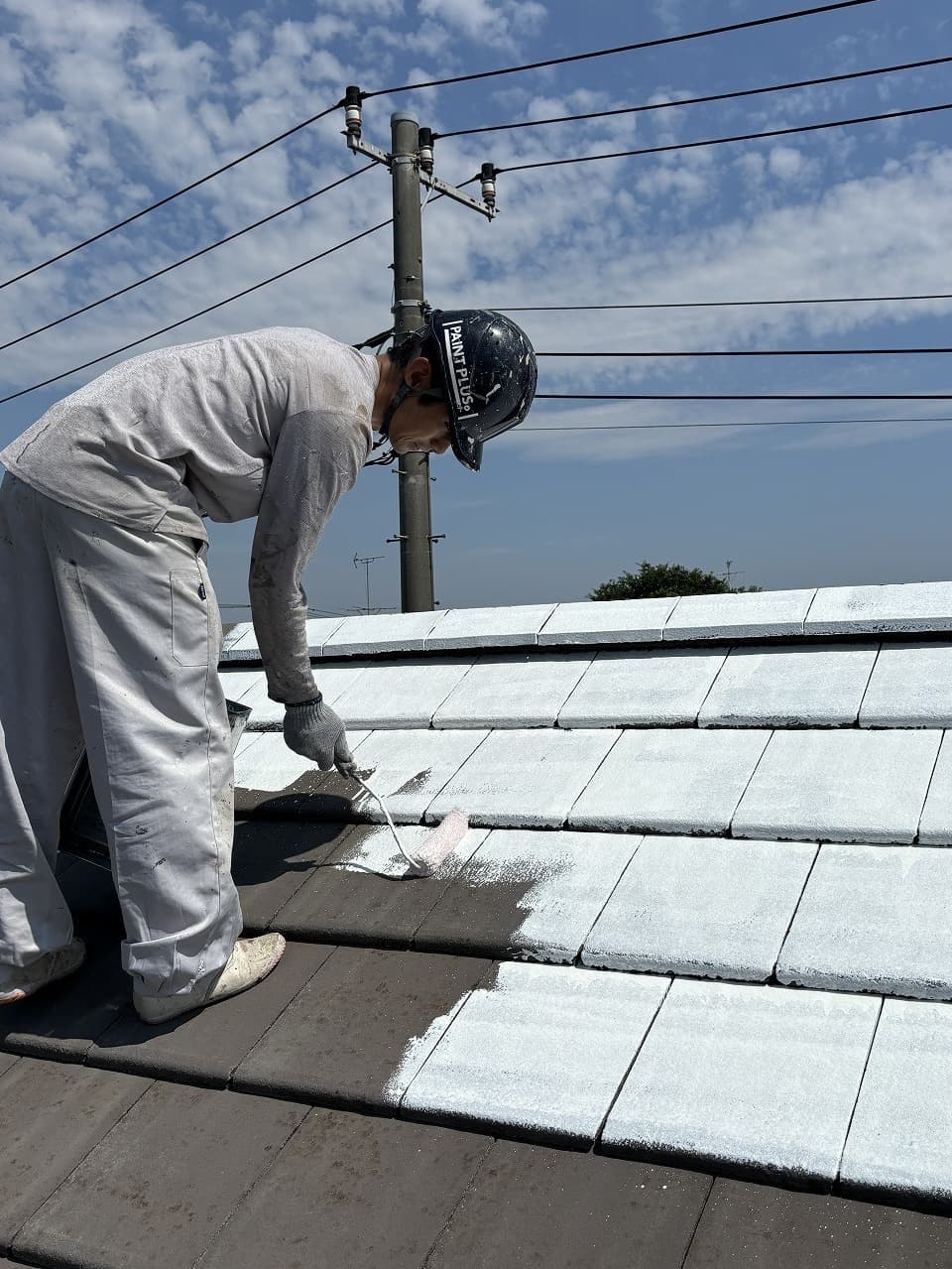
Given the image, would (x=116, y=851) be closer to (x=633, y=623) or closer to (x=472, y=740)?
(x=472, y=740)

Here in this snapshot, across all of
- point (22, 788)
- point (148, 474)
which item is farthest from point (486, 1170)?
point (148, 474)

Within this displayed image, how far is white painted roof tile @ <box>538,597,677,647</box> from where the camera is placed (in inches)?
120

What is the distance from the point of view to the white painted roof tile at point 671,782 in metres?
2.18

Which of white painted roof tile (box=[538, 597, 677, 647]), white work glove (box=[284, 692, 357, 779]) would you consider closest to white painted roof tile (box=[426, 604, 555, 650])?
white painted roof tile (box=[538, 597, 677, 647])

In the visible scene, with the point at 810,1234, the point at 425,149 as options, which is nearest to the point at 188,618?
the point at 810,1234

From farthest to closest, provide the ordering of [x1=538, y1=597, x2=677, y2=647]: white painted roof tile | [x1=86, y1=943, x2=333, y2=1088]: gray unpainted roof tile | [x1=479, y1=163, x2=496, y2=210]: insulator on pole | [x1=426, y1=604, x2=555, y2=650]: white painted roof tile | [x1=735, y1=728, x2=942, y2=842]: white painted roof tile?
[x1=479, y1=163, x2=496, y2=210]: insulator on pole < [x1=426, y1=604, x2=555, y2=650]: white painted roof tile < [x1=538, y1=597, x2=677, y2=647]: white painted roof tile < [x1=735, y1=728, x2=942, y2=842]: white painted roof tile < [x1=86, y1=943, x2=333, y2=1088]: gray unpainted roof tile

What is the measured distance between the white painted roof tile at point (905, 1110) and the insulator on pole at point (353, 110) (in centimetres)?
1468

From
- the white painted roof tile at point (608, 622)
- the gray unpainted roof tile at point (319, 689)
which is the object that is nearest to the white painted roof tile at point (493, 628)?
the white painted roof tile at point (608, 622)

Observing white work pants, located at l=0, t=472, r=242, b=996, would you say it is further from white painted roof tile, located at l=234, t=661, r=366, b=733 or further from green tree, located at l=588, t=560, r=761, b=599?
green tree, located at l=588, t=560, r=761, b=599

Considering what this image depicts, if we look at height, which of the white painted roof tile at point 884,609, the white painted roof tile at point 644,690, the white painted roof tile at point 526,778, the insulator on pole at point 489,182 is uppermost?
the insulator on pole at point 489,182

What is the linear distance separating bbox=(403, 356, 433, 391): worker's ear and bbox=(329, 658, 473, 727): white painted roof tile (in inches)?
39.7

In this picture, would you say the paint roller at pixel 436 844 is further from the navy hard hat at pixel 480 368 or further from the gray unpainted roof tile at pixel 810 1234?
Answer: the gray unpainted roof tile at pixel 810 1234

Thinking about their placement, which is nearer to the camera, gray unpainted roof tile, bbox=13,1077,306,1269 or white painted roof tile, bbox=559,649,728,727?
gray unpainted roof tile, bbox=13,1077,306,1269

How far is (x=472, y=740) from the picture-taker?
9.20 ft
